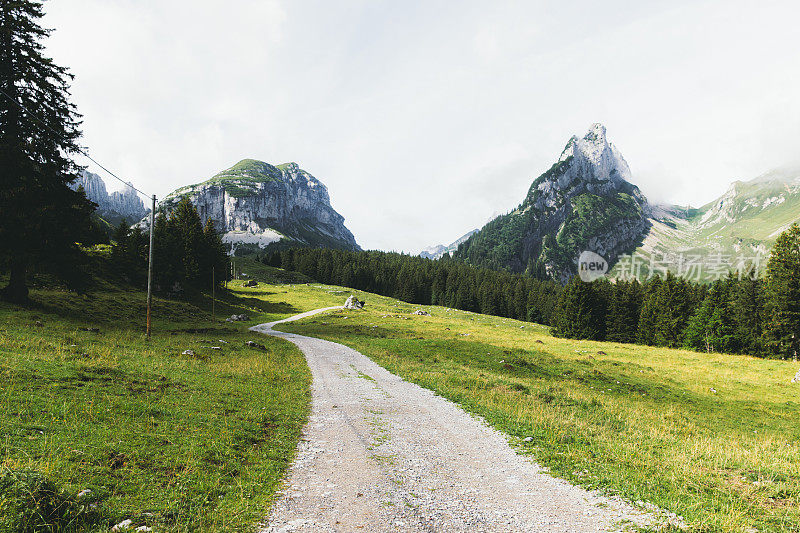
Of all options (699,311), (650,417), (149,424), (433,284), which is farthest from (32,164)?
(433,284)

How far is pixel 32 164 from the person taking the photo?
2797 cm

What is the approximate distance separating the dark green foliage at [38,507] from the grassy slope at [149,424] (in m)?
0.28

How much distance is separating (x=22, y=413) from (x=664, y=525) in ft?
50.3

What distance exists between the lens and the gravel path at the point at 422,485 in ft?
21.7

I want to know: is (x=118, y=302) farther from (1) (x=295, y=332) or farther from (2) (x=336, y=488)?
(2) (x=336, y=488)

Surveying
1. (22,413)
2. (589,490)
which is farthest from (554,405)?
(22,413)

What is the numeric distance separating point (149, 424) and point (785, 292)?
75.1 metres

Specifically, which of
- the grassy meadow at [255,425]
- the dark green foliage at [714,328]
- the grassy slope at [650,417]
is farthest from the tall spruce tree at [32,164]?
the dark green foliage at [714,328]

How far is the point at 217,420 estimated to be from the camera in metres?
11.9

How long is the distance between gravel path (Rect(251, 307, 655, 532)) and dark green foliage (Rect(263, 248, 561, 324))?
445 feet

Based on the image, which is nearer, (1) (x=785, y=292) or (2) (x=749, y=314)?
(1) (x=785, y=292)

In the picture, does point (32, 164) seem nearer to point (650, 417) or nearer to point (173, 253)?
point (173, 253)

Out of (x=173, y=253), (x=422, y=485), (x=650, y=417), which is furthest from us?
(x=173, y=253)

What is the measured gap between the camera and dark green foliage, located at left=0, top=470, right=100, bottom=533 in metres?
5.11
